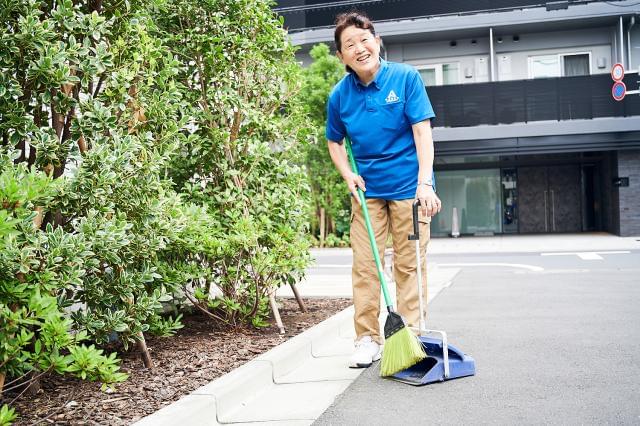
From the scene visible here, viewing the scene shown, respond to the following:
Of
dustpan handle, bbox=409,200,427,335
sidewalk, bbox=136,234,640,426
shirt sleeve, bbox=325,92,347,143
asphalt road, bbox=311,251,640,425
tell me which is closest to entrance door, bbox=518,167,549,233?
asphalt road, bbox=311,251,640,425

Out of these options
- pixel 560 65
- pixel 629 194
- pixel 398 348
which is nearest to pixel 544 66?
pixel 560 65

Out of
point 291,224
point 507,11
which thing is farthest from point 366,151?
point 507,11

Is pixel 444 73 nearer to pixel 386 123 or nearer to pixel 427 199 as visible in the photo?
pixel 386 123

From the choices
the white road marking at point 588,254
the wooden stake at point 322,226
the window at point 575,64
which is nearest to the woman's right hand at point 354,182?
the white road marking at point 588,254

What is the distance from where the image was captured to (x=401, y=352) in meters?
3.82

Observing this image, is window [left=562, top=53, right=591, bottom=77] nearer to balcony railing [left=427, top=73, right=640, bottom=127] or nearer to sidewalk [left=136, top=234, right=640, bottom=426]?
balcony railing [left=427, top=73, right=640, bottom=127]

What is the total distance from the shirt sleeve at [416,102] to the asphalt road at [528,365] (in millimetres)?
1586

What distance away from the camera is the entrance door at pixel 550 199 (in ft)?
76.5

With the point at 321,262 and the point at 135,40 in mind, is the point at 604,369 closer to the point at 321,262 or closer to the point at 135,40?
the point at 135,40

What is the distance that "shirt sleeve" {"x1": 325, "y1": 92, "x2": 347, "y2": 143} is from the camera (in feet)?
14.8

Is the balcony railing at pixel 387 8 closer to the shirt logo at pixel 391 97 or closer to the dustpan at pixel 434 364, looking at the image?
the shirt logo at pixel 391 97

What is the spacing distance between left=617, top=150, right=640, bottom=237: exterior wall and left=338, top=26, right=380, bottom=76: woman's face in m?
17.0

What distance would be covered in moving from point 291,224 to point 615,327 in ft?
9.15

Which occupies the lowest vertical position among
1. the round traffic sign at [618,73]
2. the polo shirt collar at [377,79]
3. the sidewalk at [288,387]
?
the sidewalk at [288,387]
